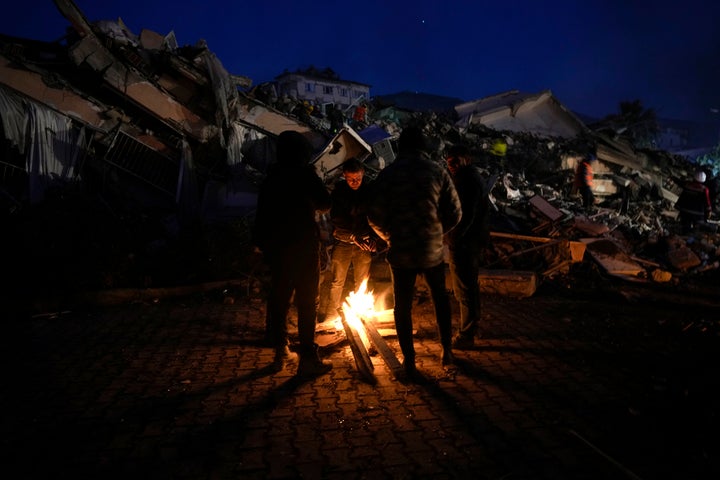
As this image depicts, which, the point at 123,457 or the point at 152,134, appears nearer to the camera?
the point at 123,457

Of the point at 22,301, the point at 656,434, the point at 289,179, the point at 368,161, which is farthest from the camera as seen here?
the point at 368,161

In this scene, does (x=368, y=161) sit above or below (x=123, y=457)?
above

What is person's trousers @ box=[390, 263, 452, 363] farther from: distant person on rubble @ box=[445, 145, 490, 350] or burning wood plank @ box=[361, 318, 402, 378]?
distant person on rubble @ box=[445, 145, 490, 350]

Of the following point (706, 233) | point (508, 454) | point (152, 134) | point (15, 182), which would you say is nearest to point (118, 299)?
point (15, 182)

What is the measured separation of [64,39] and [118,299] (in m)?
8.10

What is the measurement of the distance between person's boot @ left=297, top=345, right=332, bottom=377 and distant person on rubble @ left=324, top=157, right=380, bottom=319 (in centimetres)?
160

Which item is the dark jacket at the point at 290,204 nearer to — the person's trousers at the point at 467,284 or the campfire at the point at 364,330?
the campfire at the point at 364,330

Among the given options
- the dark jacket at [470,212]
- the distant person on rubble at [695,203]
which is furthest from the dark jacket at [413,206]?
the distant person on rubble at [695,203]

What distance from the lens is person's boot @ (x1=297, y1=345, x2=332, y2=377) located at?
13.2 feet

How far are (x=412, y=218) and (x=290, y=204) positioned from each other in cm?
116

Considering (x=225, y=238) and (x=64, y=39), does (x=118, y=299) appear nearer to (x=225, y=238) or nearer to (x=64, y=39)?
(x=225, y=238)

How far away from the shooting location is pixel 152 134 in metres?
10.7

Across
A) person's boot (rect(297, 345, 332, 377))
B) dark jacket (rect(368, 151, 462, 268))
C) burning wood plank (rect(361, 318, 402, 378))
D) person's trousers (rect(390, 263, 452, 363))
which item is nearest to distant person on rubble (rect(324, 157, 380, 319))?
burning wood plank (rect(361, 318, 402, 378))

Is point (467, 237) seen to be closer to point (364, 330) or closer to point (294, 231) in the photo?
point (364, 330)
